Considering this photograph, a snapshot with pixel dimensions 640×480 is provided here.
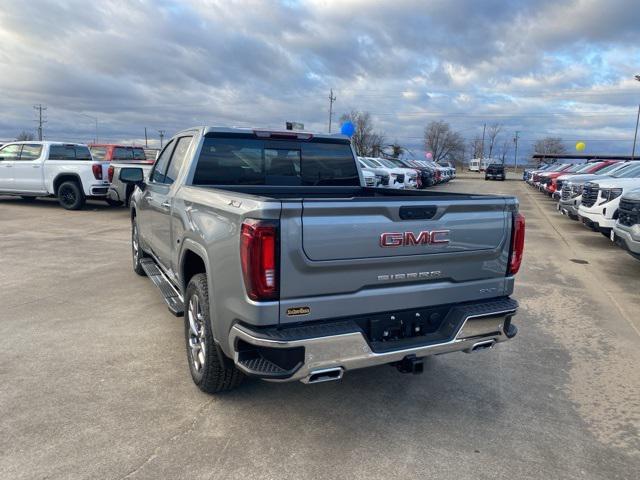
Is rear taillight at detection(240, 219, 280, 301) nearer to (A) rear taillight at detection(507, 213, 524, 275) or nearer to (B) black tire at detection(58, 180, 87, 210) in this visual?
(A) rear taillight at detection(507, 213, 524, 275)

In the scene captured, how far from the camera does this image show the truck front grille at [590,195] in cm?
1021

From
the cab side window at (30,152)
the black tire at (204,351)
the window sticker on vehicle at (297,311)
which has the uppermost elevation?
the cab side window at (30,152)

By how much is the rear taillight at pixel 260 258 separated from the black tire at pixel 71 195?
1293 cm

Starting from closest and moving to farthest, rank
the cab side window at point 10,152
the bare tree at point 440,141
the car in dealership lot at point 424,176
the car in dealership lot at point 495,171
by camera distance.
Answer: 1. the cab side window at point 10,152
2. the car in dealership lot at point 424,176
3. the car in dealership lot at point 495,171
4. the bare tree at point 440,141

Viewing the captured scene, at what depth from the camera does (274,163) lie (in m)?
4.63

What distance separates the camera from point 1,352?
425 centimetres

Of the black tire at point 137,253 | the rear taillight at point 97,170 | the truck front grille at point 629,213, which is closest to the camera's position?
the black tire at point 137,253

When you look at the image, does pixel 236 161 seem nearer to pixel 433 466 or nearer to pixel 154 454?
pixel 154 454

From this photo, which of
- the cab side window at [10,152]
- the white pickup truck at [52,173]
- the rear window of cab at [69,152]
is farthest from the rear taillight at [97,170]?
the cab side window at [10,152]

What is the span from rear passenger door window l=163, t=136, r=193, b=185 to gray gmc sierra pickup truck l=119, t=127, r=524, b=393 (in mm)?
749

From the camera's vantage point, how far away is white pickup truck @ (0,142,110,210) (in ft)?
44.6

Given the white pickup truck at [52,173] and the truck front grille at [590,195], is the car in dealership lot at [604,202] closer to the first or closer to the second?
the truck front grille at [590,195]

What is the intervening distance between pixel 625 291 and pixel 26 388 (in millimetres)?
7223

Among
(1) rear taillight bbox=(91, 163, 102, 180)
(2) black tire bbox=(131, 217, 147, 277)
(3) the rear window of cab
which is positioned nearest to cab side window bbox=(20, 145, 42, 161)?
(3) the rear window of cab
